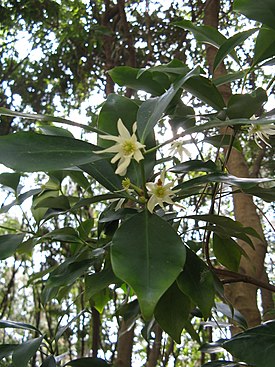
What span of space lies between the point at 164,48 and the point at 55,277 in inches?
73.2

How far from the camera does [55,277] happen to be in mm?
728

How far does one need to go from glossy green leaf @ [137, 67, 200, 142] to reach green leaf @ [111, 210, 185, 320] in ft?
0.33

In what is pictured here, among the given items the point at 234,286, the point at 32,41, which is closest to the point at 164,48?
the point at 32,41

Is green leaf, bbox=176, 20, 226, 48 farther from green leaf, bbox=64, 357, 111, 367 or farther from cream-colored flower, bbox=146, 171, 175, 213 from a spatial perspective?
green leaf, bbox=64, 357, 111, 367

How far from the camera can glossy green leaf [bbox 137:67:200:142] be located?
564 mm

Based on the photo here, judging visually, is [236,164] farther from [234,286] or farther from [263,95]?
[263,95]

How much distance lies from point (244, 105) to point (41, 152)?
11.7 inches

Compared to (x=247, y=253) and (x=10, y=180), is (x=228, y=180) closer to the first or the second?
(x=10, y=180)

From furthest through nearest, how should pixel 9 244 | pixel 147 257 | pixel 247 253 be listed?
pixel 247 253 → pixel 9 244 → pixel 147 257

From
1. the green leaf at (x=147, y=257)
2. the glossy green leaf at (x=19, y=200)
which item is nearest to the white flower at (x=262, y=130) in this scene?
the green leaf at (x=147, y=257)

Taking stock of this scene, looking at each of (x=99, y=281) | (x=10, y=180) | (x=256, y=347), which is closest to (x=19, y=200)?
(x=10, y=180)

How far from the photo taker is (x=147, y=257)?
1.63 ft

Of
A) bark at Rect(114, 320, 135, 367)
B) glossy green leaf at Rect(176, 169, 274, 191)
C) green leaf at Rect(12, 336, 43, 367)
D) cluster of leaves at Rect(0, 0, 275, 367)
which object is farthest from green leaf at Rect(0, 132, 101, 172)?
bark at Rect(114, 320, 135, 367)

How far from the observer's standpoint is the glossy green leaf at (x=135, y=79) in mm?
712
